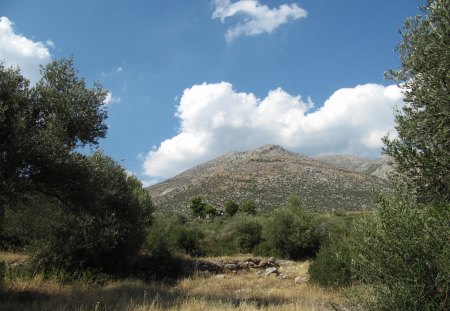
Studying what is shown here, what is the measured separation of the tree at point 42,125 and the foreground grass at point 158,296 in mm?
3386

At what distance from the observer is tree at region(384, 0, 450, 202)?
7.36m

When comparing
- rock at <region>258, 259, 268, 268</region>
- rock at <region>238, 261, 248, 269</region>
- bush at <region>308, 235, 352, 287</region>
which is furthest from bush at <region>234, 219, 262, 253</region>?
bush at <region>308, 235, 352, 287</region>

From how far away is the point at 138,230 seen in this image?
20641 mm

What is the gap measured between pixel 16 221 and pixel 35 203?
639cm

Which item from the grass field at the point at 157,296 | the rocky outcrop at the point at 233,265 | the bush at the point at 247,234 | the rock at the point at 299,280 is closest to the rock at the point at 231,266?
the rocky outcrop at the point at 233,265

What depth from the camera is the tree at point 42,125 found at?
397 inches

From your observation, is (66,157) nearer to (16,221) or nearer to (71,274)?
(71,274)

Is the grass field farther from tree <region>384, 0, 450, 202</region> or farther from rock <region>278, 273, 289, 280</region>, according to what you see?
tree <region>384, 0, 450, 202</region>

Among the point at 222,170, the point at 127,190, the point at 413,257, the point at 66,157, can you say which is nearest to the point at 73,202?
the point at 66,157

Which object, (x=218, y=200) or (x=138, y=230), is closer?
(x=138, y=230)

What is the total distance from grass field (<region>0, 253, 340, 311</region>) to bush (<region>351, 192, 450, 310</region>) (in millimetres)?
3773

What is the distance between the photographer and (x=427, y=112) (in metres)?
7.81

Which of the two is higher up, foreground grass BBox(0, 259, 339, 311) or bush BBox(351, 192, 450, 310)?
bush BBox(351, 192, 450, 310)

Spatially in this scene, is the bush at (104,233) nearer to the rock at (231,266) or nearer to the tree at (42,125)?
the tree at (42,125)
